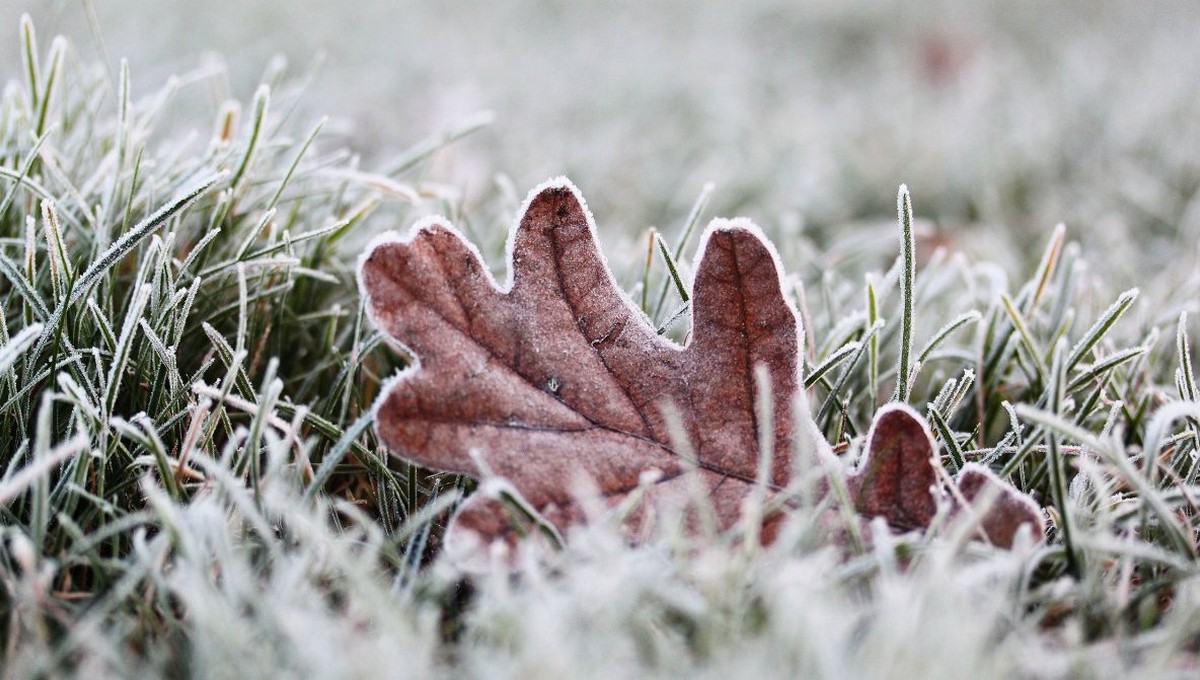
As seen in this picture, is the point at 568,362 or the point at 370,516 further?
the point at 370,516

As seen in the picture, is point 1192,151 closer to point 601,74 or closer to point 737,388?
point 601,74

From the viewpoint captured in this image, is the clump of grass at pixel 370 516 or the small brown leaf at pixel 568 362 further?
the small brown leaf at pixel 568 362

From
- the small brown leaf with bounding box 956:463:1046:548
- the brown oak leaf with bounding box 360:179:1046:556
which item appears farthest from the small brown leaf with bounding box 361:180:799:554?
the small brown leaf with bounding box 956:463:1046:548

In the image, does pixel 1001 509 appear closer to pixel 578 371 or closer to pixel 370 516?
pixel 578 371

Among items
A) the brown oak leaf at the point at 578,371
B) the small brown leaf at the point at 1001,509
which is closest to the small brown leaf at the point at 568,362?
the brown oak leaf at the point at 578,371

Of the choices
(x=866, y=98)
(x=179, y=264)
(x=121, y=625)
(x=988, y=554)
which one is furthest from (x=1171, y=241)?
(x=121, y=625)

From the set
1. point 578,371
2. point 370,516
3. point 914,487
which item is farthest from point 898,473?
point 370,516

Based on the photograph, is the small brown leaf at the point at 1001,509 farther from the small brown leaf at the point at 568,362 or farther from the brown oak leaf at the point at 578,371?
the small brown leaf at the point at 568,362
